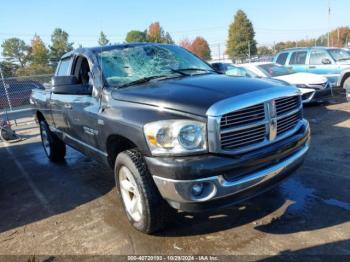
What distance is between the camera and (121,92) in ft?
12.3

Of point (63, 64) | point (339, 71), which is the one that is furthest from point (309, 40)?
point (63, 64)

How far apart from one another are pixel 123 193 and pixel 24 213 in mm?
1621

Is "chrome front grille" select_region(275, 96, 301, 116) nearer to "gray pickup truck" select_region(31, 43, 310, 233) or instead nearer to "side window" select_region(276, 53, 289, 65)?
"gray pickup truck" select_region(31, 43, 310, 233)

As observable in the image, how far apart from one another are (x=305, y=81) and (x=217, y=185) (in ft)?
26.8

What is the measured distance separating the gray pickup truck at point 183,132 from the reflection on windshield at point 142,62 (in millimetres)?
13

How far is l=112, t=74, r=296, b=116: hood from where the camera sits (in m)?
3.11

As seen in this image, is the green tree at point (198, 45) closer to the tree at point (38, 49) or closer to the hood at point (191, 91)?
the tree at point (38, 49)

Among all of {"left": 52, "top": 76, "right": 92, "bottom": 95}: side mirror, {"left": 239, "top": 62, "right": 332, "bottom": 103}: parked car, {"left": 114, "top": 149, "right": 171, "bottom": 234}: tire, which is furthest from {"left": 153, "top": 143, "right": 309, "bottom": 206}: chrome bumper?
{"left": 239, "top": 62, "right": 332, "bottom": 103}: parked car

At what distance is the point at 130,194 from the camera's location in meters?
3.78

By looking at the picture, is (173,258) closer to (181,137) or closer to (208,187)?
(208,187)

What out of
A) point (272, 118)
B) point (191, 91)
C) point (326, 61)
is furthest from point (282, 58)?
point (191, 91)

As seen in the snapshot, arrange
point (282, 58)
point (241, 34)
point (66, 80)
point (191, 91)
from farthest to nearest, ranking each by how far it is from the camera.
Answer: point (241, 34), point (282, 58), point (66, 80), point (191, 91)

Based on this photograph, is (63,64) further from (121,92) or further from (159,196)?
(159,196)

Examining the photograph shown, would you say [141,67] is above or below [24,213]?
above
